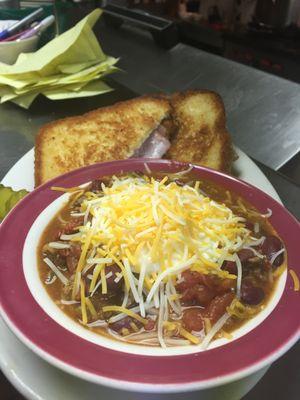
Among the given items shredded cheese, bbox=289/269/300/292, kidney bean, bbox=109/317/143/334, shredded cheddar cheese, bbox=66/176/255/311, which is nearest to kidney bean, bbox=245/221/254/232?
shredded cheddar cheese, bbox=66/176/255/311

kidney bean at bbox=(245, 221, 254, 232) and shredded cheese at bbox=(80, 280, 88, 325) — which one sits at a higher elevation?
kidney bean at bbox=(245, 221, 254, 232)

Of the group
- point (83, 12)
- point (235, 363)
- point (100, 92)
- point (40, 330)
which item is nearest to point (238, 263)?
point (235, 363)

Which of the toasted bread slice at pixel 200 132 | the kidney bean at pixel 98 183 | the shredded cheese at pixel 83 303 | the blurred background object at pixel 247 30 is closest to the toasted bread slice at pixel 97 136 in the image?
the toasted bread slice at pixel 200 132

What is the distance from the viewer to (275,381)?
1062mm

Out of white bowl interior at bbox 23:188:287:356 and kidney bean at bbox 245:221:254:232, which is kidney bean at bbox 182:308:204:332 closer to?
white bowl interior at bbox 23:188:287:356

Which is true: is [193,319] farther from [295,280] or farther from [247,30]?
[247,30]

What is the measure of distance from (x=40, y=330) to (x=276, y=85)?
2115mm

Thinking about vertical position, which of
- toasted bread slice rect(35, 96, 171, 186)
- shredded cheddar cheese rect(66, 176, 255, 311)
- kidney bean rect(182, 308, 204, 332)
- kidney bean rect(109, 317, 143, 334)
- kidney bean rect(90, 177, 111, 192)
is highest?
shredded cheddar cheese rect(66, 176, 255, 311)

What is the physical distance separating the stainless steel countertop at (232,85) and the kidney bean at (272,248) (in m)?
0.97

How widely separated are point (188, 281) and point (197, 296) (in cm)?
4

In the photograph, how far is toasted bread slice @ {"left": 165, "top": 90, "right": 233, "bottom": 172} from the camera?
1.70 m

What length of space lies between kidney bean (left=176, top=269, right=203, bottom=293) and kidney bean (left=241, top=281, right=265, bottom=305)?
3.8 inches

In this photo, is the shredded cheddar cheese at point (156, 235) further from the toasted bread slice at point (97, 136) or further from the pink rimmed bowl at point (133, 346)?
the toasted bread slice at point (97, 136)

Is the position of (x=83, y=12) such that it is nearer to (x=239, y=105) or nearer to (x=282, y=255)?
(x=239, y=105)
